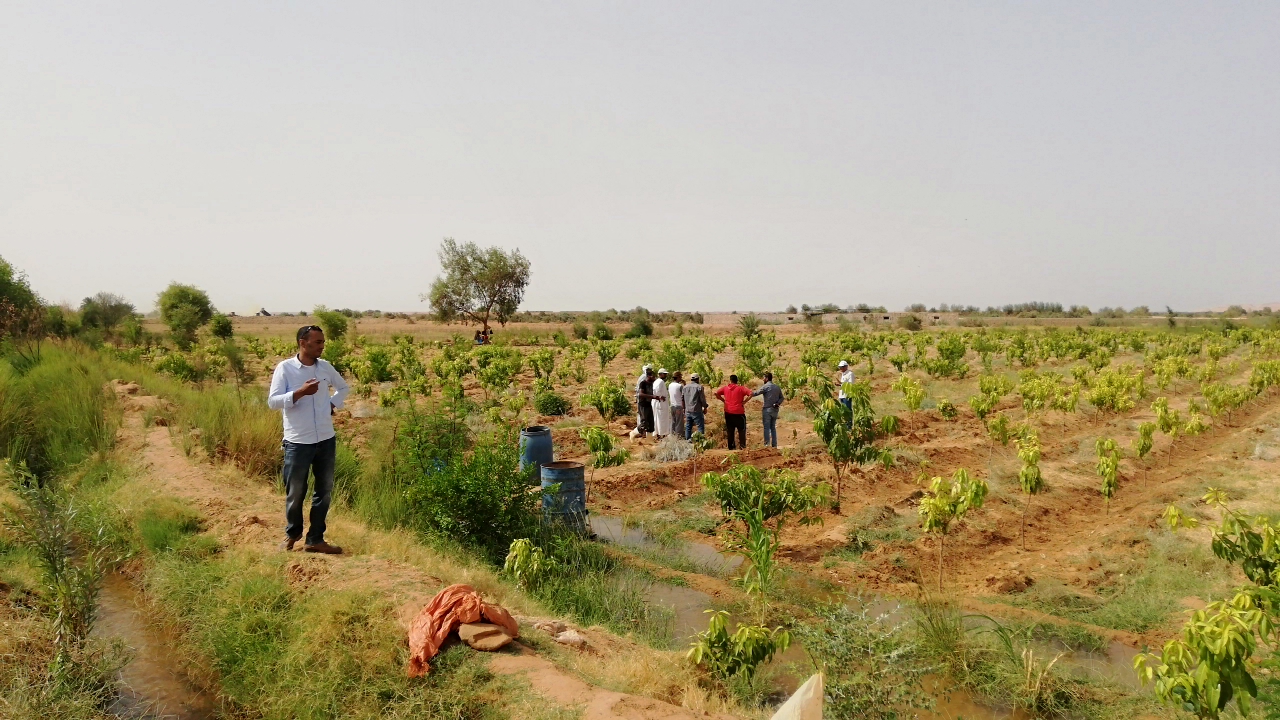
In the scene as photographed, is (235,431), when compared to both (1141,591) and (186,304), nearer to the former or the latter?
(1141,591)

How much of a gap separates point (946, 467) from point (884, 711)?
8.09 meters

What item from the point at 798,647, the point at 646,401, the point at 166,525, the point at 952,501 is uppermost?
the point at 646,401

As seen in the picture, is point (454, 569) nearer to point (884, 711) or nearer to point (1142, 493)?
point (884, 711)

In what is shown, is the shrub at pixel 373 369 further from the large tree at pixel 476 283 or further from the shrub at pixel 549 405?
the large tree at pixel 476 283

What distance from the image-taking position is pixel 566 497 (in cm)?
753

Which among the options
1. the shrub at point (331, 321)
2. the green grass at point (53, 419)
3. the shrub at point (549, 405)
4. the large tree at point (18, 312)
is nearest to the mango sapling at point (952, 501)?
the green grass at point (53, 419)

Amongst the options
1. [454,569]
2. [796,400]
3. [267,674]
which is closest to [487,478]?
[454,569]

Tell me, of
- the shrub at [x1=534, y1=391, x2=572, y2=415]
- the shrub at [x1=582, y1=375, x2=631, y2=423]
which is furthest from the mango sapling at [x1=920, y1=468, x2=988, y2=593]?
the shrub at [x1=534, y1=391, x2=572, y2=415]

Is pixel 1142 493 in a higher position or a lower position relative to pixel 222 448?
lower

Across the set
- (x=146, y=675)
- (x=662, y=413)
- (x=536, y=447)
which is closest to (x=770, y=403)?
(x=662, y=413)

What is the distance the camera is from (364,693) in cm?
420

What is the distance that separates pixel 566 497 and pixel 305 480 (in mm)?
2730

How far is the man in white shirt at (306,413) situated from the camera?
207 inches

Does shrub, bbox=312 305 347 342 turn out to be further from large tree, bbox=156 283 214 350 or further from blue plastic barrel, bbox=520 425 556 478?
blue plastic barrel, bbox=520 425 556 478
